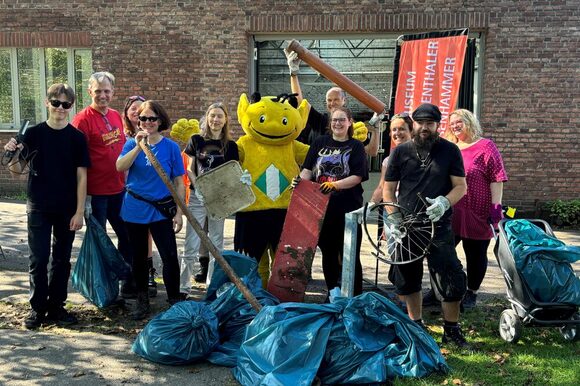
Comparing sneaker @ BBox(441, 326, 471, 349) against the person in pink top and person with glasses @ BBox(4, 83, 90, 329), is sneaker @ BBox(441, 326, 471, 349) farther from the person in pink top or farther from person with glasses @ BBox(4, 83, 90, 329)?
person with glasses @ BBox(4, 83, 90, 329)

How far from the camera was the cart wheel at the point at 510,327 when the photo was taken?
4035 mm

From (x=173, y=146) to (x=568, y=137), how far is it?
7.12m

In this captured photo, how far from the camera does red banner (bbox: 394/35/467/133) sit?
7578 mm

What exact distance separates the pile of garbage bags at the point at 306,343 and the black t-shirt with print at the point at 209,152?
1.47 m

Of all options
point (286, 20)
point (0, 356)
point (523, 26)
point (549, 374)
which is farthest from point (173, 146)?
point (523, 26)

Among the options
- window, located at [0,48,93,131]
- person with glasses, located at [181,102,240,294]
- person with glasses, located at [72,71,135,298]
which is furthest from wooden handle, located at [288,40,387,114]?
window, located at [0,48,93,131]

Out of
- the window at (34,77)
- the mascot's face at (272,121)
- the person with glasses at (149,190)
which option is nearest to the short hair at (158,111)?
the person with glasses at (149,190)

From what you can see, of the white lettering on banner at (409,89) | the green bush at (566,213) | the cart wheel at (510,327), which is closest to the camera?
the cart wheel at (510,327)

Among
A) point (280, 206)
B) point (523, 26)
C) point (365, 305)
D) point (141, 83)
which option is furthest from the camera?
point (141, 83)

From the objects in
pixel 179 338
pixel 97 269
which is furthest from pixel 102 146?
pixel 179 338

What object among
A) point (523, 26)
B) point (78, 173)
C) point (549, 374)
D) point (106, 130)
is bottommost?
point (549, 374)

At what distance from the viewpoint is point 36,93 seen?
1073cm

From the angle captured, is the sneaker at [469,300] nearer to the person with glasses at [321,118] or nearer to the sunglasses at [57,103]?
the person with glasses at [321,118]

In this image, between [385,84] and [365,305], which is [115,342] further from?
[385,84]
